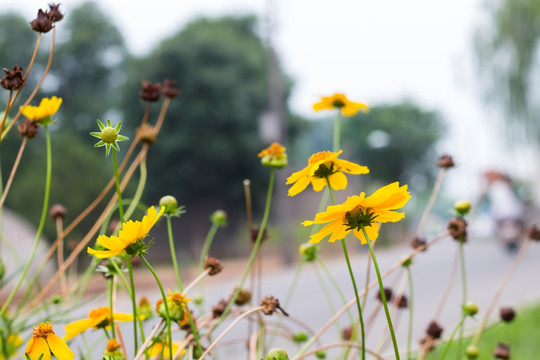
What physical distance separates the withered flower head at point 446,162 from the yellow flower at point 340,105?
9 cm

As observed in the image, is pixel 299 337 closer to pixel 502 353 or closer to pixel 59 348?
pixel 502 353

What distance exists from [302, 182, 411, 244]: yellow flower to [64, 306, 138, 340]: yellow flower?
16 cm

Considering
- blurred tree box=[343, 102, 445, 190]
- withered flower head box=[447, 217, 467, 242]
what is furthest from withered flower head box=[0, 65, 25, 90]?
blurred tree box=[343, 102, 445, 190]

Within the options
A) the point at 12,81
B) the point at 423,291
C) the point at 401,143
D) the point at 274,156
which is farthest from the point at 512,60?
the point at 12,81

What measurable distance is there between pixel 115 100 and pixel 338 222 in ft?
37.1

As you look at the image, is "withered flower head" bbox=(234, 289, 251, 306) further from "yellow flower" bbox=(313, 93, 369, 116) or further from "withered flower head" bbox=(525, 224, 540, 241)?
"withered flower head" bbox=(525, 224, 540, 241)

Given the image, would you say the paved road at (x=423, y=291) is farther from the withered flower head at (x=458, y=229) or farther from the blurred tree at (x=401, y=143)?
the blurred tree at (x=401, y=143)

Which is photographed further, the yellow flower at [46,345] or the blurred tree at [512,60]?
the blurred tree at [512,60]

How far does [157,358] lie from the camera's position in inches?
19.3

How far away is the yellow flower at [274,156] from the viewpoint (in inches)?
20.7

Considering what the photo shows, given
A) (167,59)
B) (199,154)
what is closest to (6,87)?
(199,154)

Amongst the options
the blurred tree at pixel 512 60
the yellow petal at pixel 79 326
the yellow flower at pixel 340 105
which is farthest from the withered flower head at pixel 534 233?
the blurred tree at pixel 512 60

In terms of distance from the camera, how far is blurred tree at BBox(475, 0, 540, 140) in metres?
11.0

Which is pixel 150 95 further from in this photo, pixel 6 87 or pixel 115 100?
pixel 115 100
